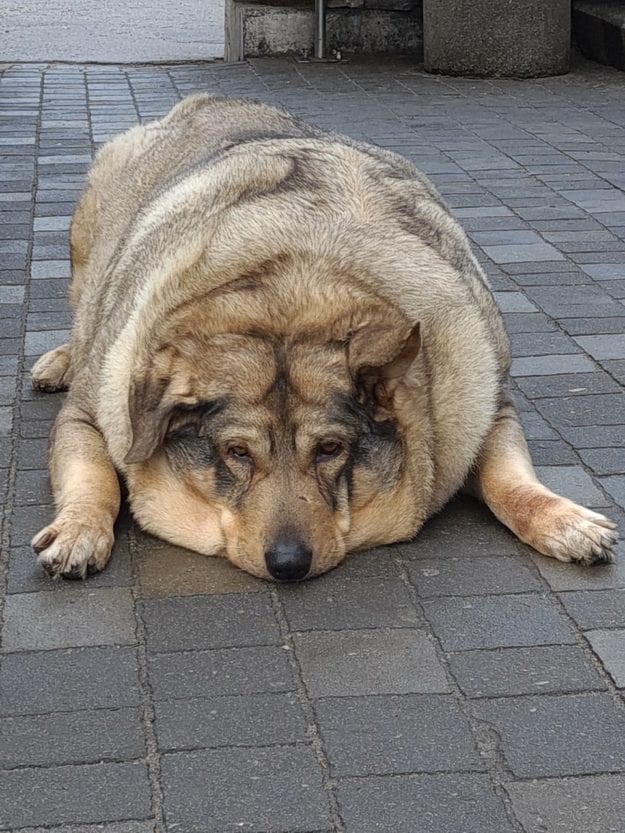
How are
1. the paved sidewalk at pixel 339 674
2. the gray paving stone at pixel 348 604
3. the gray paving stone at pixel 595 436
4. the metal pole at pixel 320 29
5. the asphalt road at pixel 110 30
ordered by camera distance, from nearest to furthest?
the paved sidewalk at pixel 339 674, the gray paving stone at pixel 348 604, the gray paving stone at pixel 595 436, the metal pole at pixel 320 29, the asphalt road at pixel 110 30

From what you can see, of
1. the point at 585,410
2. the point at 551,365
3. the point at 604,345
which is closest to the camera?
the point at 585,410

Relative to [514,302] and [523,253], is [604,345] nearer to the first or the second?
[514,302]

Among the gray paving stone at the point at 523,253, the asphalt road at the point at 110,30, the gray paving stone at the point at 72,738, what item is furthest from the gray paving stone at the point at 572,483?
the asphalt road at the point at 110,30

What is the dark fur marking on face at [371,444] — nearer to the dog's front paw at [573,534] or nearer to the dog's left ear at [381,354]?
the dog's left ear at [381,354]

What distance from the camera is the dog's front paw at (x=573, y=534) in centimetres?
438

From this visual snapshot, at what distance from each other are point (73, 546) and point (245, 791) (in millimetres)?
1294

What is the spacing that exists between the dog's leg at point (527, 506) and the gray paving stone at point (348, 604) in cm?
49

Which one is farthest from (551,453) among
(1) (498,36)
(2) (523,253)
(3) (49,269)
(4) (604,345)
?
(1) (498,36)

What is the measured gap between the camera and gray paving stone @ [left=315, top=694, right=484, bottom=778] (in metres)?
3.38

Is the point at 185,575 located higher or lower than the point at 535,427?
higher

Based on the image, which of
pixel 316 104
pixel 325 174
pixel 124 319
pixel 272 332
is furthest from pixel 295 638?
pixel 316 104

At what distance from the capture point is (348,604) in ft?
13.8

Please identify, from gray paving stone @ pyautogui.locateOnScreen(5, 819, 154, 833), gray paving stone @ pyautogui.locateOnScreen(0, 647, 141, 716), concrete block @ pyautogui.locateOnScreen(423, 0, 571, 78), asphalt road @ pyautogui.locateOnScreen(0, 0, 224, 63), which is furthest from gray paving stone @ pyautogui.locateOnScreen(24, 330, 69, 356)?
asphalt road @ pyautogui.locateOnScreen(0, 0, 224, 63)

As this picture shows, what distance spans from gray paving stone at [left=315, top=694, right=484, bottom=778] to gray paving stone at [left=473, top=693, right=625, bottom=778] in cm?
9
